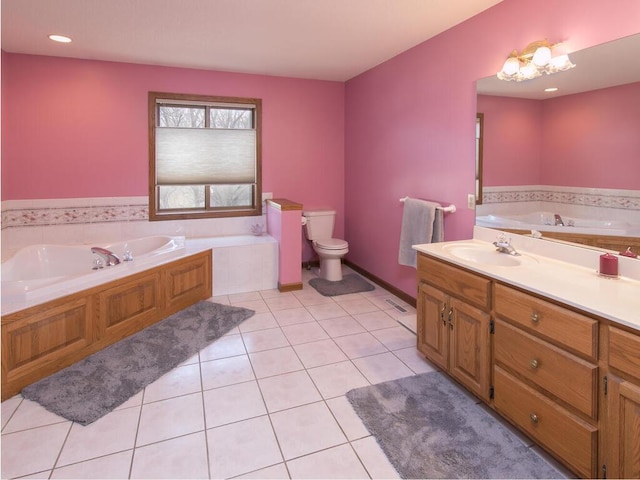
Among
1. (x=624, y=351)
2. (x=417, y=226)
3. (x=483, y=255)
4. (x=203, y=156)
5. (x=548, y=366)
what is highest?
(x=203, y=156)

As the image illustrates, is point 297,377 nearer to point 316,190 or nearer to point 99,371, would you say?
point 99,371

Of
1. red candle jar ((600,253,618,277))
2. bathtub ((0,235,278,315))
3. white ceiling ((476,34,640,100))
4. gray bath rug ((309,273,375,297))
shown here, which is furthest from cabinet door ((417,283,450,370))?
bathtub ((0,235,278,315))

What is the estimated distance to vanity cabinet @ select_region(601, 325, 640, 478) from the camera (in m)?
1.38

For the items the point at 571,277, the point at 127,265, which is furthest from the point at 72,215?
the point at 571,277

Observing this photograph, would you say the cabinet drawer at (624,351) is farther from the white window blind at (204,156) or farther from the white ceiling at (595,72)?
the white window blind at (204,156)

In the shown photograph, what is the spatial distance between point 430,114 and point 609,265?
194 cm

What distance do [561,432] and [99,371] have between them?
266 cm

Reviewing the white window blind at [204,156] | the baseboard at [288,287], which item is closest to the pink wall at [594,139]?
the baseboard at [288,287]

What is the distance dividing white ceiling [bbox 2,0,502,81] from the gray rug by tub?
2514mm

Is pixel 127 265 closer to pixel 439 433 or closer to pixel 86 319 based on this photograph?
pixel 86 319

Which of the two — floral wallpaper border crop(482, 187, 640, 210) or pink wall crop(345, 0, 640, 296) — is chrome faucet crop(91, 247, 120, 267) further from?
floral wallpaper border crop(482, 187, 640, 210)

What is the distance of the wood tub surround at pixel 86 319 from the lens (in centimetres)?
234

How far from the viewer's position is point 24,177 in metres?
3.91

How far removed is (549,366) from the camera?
172 centimetres
